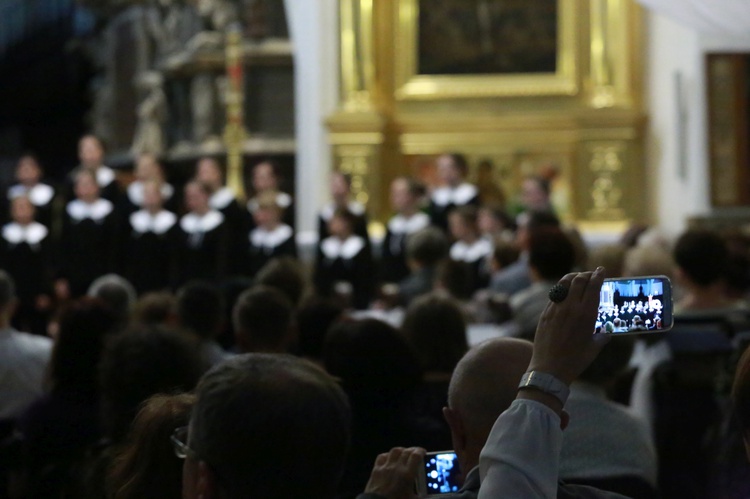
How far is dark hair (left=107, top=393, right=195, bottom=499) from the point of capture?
2473 millimetres

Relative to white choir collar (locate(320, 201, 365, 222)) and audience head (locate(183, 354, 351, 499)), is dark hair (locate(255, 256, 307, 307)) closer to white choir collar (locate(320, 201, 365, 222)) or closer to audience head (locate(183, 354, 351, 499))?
audience head (locate(183, 354, 351, 499))

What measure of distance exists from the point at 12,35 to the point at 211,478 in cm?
1925

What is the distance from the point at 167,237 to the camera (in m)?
11.8

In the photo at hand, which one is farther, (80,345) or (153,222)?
(153,222)

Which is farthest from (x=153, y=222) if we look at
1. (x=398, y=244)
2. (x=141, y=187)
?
(x=398, y=244)

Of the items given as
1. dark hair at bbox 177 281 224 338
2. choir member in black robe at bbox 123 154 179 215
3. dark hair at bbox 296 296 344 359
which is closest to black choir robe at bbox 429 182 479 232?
choir member in black robe at bbox 123 154 179 215

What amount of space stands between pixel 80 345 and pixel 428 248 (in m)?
4.67

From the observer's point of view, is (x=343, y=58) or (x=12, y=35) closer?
(x=343, y=58)

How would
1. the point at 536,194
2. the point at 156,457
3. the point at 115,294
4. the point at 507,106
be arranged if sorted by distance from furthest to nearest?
the point at 507,106, the point at 536,194, the point at 115,294, the point at 156,457

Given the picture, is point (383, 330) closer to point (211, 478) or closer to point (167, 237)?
point (211, 478)

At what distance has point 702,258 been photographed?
17.7 ft

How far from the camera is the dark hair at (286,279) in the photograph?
6.60 meters

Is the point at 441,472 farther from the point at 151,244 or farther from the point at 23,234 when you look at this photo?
the point at 23,234

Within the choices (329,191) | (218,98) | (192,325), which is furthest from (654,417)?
(218,98)
